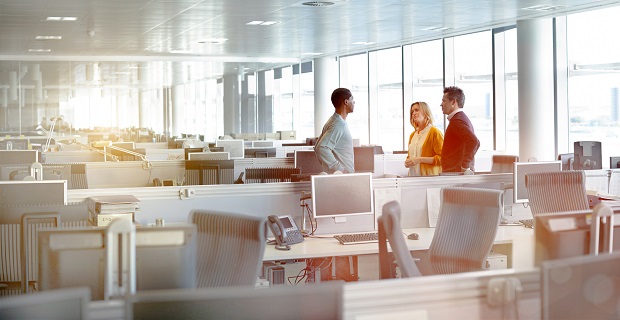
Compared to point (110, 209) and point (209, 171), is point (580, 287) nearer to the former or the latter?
point (110, 209)

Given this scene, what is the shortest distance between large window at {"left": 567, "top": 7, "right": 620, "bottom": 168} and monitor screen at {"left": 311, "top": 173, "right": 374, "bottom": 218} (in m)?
5.61

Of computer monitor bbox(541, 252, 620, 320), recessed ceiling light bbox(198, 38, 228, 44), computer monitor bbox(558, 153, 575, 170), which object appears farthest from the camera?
recessed ceiling light bbox(198, 38, 228, 44)

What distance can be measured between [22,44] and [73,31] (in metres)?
2.05

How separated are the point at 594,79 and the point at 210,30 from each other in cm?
540

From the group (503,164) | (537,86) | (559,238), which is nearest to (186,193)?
(559,238)

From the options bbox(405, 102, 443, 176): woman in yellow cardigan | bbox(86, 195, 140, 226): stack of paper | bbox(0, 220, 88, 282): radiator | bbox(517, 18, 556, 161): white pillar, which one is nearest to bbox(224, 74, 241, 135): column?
bbox(517, 18, 556, 161): white pillar

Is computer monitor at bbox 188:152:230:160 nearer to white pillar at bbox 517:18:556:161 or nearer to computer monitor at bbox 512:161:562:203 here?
computer monitor at bbox 512:161:562:203

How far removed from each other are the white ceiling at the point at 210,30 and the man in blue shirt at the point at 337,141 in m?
3.59

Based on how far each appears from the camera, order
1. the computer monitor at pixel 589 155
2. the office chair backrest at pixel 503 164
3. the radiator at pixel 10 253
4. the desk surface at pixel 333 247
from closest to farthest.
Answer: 1. the radiator at pixel 10 253
2. the desk surface at pixel 333 247
3. the computer monitor at pixel 589 155
4. the office chair backrest at pixel 503 164

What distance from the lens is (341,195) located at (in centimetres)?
484

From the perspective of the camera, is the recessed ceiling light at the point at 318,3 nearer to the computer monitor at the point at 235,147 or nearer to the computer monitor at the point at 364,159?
the computer monitor at the point at 364,159

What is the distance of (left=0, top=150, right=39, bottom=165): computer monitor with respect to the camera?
7742mm

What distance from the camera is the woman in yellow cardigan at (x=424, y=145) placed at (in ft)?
19.7

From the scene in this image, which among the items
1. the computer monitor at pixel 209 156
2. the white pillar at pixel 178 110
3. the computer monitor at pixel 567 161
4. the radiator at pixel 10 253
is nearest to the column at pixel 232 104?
the white pillar at pixel 178 110
